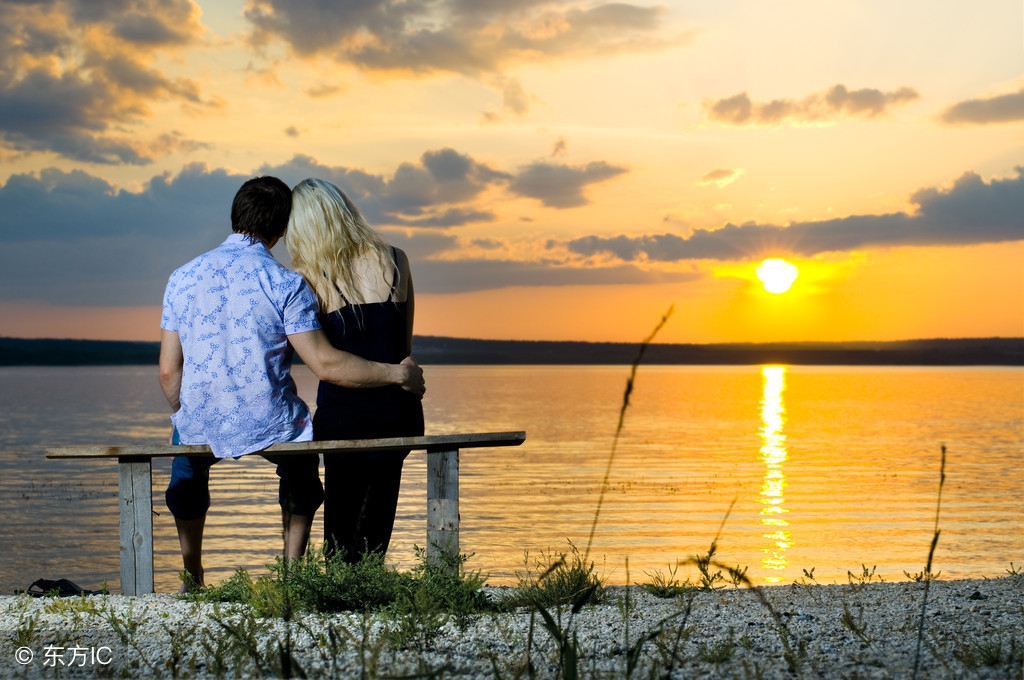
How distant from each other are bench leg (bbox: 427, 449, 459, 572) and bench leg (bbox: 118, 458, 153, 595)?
1.57 m

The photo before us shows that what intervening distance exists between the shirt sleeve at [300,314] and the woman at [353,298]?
6.2 inches

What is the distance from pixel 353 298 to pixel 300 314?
12.3 inches

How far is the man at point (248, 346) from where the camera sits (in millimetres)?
4801

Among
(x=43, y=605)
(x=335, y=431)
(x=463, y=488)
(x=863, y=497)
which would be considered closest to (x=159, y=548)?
(x=463, y=488)

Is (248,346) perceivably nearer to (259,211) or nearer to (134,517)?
(259,211)

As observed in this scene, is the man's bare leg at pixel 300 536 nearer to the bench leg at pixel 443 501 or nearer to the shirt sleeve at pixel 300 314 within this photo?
the bench leg at pixel 443 501

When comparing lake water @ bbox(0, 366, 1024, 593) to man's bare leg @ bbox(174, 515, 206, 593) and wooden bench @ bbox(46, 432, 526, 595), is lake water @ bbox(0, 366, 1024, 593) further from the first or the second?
man's bare leg @ bbox(174, 515, 206, 593)

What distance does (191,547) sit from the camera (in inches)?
212

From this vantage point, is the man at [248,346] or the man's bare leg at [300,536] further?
the man's bare leg at [300,536]

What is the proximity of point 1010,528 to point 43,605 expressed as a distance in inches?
474

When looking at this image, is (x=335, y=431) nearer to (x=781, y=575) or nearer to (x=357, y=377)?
(x=357, y=377)

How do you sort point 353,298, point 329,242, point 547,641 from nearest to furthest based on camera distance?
point 547,641, point 329,242, point 353,298

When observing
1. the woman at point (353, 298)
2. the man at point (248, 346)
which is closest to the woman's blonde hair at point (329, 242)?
the woman at point (353, 298)

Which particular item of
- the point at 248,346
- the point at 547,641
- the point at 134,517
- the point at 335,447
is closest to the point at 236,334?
the point at 248,346
